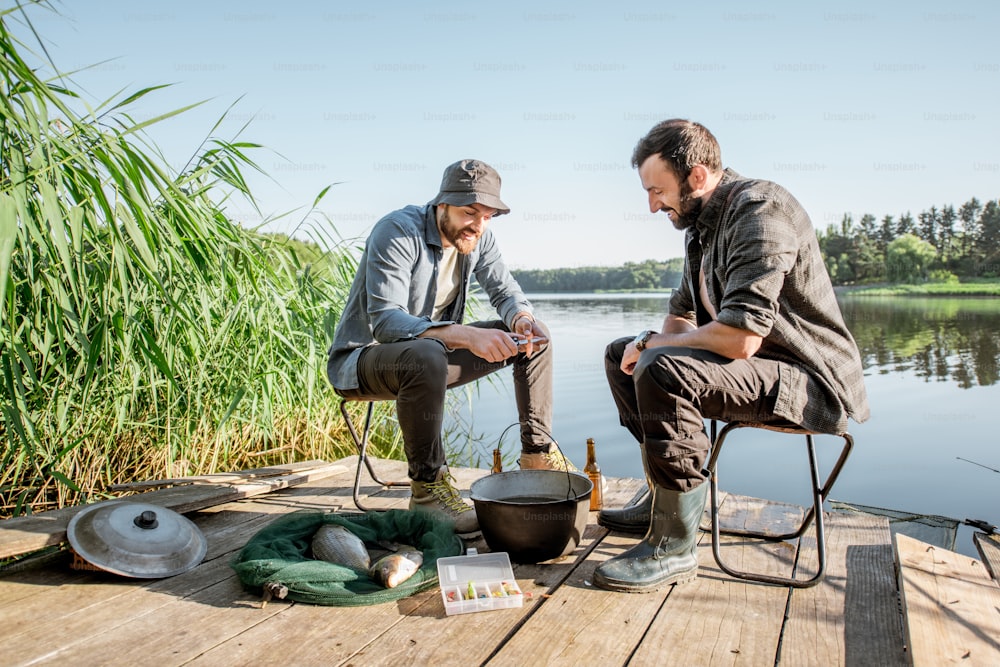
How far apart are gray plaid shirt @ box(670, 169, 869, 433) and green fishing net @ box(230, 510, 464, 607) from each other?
1.05 metres

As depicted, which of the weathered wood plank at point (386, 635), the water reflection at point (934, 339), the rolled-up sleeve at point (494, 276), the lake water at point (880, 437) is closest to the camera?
the weathered wood plank at point (386, 635)

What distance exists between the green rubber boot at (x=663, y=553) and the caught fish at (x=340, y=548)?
2.22 ft

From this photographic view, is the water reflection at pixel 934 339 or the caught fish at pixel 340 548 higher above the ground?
the caught fish at pixel 340 548

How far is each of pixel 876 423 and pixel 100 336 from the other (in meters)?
7.35

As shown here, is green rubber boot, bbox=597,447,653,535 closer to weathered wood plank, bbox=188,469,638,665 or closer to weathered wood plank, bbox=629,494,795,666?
weathered wood plank, bbox=629,494,795,666

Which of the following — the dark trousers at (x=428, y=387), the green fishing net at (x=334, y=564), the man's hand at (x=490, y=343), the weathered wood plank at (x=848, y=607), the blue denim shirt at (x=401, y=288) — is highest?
the blue denim shirt at (x=401, y=288)

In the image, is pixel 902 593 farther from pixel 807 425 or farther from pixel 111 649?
pixel 111 649

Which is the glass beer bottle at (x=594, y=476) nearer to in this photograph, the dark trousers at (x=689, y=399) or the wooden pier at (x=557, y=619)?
the wooden pier at (x=557, y=619)

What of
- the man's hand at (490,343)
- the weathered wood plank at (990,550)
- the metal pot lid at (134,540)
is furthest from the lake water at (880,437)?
the metal pot lid at (134,540)

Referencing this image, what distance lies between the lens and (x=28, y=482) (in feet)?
10.2

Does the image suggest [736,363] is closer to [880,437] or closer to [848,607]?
[848,607]

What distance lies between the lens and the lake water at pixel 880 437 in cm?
510

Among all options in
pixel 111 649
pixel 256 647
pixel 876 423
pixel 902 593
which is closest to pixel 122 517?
pixel 111 649

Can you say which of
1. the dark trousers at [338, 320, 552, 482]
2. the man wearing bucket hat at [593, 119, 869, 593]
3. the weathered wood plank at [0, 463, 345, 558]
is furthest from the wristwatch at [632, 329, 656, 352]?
the weathered wood plank at [0, 463, 345, 558]
